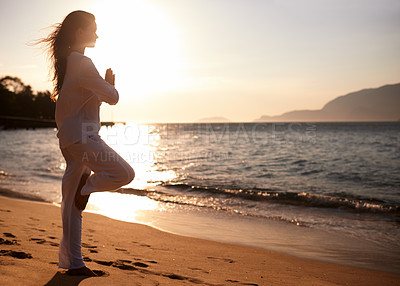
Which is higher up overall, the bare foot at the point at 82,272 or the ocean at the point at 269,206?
the bare foot at the point at 82,272

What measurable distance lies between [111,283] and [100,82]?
5.70 ft

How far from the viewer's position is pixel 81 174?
2957 mm

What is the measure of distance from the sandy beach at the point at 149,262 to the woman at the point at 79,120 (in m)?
0.51

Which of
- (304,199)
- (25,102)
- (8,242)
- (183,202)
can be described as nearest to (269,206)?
(304,199)

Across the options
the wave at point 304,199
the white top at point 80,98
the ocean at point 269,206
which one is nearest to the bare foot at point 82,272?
Answer: the white top at point 80,98

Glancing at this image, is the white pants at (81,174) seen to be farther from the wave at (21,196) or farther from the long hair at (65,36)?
the wave at (21,196)

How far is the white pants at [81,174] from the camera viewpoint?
2725 mm

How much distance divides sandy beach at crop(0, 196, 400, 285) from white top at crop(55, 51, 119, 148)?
130cm

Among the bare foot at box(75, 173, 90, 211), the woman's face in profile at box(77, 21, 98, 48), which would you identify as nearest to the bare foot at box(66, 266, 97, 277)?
the bare foot at box(75, 173, 90, 211)

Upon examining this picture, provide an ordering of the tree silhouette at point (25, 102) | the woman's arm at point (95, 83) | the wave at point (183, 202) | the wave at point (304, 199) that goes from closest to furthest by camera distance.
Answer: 1. the woman's arm at point (95, 83)
2. the wave at point (183, 202)
3. the wave at point (304, 199)
4. the tree silhouette at point (25, 102)

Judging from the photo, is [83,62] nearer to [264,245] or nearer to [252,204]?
[264,245]

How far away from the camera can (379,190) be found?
1385 cm

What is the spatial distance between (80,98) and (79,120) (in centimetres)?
18

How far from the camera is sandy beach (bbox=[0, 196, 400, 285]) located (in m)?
3.18
